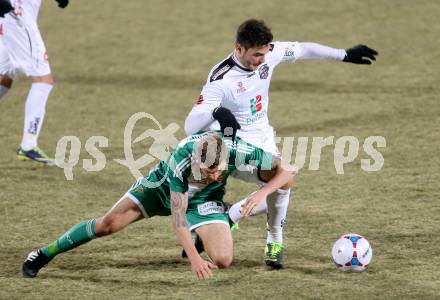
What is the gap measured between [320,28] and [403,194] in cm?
770

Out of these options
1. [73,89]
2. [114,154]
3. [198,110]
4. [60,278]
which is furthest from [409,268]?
[73,89]

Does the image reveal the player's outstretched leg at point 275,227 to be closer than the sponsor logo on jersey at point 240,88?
Yes

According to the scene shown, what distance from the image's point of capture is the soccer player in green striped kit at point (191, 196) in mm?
6848

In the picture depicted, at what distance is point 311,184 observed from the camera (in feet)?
32.0

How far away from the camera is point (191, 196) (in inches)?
287

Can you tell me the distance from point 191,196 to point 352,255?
1249mm

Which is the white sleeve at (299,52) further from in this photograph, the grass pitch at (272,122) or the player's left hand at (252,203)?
the player's left hand at (252,203)

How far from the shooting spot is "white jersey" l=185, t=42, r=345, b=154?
7617 mm

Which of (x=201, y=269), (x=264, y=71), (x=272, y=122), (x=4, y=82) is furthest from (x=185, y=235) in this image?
(x=272, y=122)

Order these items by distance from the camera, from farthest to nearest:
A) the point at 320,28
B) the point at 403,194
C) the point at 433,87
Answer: the point at 320,28
the point at 433,87
the point at 403,194

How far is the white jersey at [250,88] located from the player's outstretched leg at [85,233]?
2.53 feet

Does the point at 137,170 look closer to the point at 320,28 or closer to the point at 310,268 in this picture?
the point at 310,268

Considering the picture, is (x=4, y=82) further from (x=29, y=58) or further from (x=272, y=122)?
(x=272, y=122)

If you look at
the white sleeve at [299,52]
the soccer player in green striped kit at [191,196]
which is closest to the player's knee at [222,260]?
the soccer player in green striped kit at [191,196]
